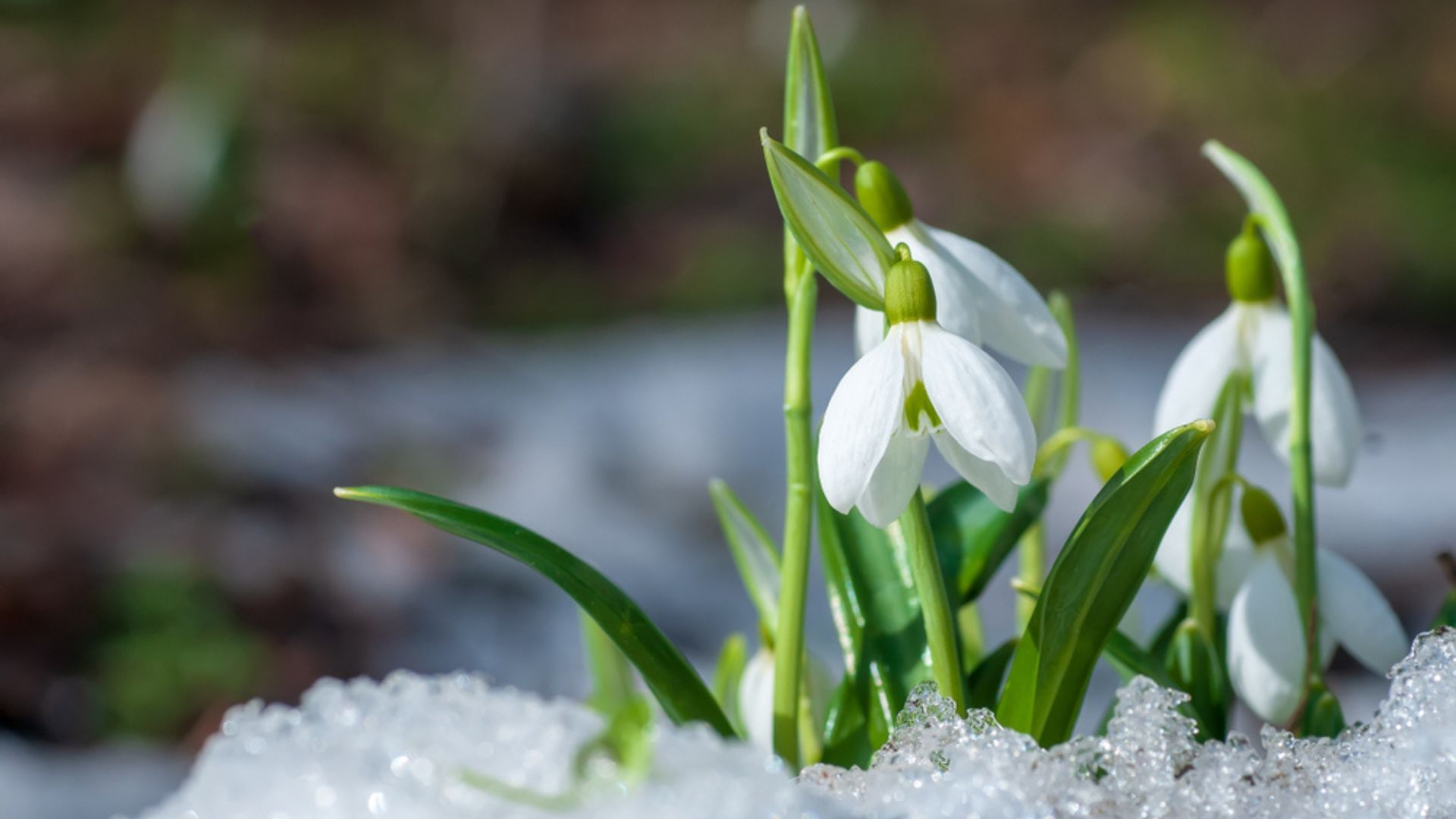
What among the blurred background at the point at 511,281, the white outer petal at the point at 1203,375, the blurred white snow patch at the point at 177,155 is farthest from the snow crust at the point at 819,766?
the blurred white snow patch at the point at 177,155

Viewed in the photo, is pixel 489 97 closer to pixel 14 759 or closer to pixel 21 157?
pixel 21 157

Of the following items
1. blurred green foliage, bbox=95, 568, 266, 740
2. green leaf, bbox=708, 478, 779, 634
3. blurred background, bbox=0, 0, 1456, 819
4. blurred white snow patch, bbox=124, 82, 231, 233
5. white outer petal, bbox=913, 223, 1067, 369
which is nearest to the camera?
white outer petal, bbox=913, 223, 1067, 369

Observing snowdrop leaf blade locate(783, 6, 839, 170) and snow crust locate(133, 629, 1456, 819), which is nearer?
snow crust locate(133, 629, 1456, 819)

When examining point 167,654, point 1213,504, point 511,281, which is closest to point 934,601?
point 1213,504

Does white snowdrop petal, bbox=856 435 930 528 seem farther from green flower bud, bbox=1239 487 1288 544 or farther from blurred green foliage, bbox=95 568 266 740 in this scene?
blurred green foliage, bbox=95 568 266 740

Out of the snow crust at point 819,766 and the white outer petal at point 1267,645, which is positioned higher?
the white outer petal at point 1267,645

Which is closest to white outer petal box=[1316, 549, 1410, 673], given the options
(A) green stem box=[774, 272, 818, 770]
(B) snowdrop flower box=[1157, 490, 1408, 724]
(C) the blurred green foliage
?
(B) snowdrop flower box=[1157, 490, 1408, 724]

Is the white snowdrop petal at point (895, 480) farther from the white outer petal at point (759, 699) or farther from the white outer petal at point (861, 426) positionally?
the white outer petal at point (759, 699)
